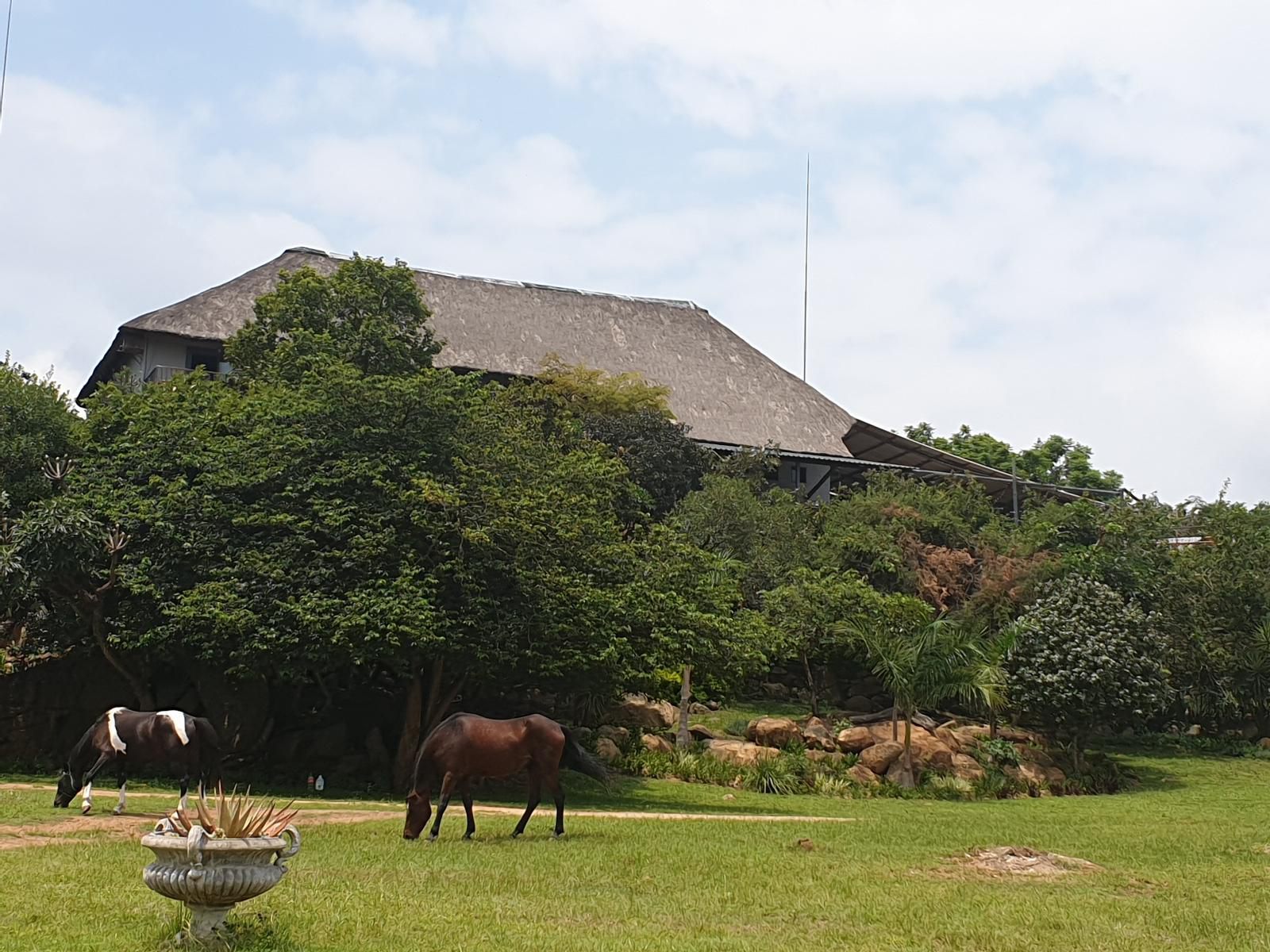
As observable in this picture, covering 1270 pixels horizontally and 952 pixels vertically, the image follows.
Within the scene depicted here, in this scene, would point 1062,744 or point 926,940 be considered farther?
point 1062,744

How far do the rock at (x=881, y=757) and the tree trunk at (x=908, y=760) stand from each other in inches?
10.6

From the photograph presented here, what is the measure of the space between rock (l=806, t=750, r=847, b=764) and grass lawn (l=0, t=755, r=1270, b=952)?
25.9ft

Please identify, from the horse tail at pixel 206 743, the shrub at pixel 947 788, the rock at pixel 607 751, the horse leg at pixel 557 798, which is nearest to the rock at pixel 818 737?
the shrub at pixel 947 788

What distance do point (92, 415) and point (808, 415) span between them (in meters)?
28.2

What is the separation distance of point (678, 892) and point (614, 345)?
3848cm

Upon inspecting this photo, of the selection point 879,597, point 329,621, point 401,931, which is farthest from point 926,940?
point 879,597

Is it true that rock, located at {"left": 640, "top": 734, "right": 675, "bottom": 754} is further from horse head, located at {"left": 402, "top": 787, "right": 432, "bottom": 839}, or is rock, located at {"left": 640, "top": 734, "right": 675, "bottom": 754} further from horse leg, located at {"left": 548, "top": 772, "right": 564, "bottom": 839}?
horse head, located at {"left": 402, "top": 787, "right": 432, "bottom": 839}

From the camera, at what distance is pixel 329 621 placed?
20.1 meters

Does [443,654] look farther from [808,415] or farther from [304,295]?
[808,415]

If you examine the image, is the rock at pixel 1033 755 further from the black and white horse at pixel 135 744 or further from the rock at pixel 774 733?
the black and white horse at pixel 135 744

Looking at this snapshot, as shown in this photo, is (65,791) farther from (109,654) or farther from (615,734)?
(615,734)

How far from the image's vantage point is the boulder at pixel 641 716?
2761 cm

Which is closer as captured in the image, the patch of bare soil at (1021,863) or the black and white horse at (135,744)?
the patch of bare soil at (1021,863)

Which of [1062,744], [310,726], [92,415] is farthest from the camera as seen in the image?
[1062,744]
